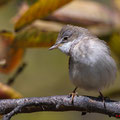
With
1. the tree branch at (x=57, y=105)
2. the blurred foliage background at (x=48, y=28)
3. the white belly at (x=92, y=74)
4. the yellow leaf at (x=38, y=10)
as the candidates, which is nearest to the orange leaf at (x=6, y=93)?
the blurred foliage background at (x=48, y=28)

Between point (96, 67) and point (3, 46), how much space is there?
811 millimetres

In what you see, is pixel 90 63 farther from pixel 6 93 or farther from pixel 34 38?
pixel 6 93

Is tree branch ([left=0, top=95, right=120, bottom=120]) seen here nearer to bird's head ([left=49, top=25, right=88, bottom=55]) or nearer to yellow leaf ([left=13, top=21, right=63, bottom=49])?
yellow leaf ([left=13, top=21, right=63, bottom=49])

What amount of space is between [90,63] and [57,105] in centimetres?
72

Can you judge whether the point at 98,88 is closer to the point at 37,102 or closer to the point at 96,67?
the point at 96,67

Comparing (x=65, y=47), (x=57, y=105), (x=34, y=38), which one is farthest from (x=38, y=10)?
(x=57, y=105)

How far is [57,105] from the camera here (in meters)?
2.91

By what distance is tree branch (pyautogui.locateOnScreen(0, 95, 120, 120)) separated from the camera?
9.57 ft

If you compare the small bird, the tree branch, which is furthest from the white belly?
→ the tree branch

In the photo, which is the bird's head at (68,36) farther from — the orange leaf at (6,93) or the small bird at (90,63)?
the orange leaf at (6,93)

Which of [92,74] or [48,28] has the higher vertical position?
[48,28]

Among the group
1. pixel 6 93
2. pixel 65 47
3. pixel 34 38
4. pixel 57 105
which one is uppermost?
pixel 65 47

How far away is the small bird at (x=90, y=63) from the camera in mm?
3531

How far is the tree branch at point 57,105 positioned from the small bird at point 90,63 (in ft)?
1.69
